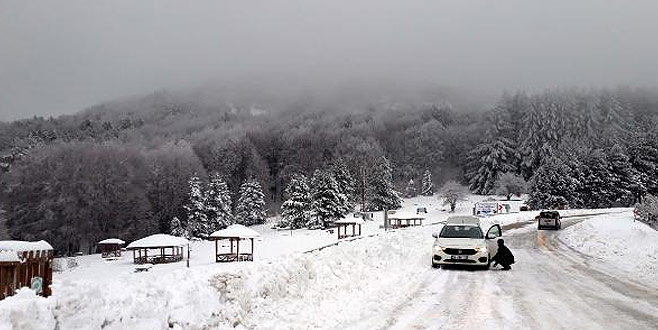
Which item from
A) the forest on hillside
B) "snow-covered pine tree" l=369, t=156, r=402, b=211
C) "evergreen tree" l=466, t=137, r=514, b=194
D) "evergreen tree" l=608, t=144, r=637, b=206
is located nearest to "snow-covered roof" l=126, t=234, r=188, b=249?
the forest on hillside

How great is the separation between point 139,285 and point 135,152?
93.6 meters

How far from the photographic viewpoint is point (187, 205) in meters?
87.2

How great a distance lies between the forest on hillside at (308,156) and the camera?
76.8 meters

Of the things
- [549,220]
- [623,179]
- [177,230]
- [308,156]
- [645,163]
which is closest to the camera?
[549,220]

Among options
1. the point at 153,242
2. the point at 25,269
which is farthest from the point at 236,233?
the point at 25,269

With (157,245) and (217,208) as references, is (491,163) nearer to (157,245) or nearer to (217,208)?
(217,208)

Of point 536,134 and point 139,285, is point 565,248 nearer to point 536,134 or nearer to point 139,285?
point 139,285

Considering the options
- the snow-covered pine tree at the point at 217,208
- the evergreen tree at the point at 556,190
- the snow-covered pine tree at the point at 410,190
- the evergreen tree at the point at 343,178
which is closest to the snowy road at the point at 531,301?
the evergreen tree at the point at 556,190

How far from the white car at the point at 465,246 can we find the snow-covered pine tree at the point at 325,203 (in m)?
54.6

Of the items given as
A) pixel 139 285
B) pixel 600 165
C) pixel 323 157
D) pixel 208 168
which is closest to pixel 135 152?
pixel 208 168

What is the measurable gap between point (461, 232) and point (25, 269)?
1575 centimetres

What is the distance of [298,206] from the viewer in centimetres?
8119

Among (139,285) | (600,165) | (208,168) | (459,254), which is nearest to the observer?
(139,285)

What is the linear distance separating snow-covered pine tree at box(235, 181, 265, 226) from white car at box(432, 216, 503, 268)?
7748cm
